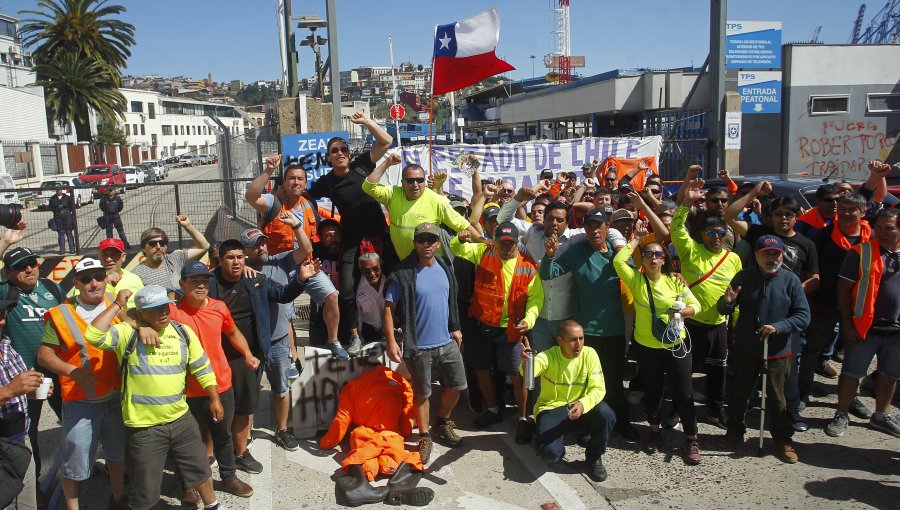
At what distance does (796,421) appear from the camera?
17.1 feet

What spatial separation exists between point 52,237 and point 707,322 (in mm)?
9912

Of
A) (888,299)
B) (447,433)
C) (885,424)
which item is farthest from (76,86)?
(885,424)

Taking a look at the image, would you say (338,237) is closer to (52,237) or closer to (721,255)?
(721,255)

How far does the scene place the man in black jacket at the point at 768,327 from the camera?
489cm

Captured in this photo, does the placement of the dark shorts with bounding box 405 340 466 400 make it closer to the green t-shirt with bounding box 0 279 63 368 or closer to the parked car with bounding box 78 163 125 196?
the green t-shirt with bounding box 0 279 63 368

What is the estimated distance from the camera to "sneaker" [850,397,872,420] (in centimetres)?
562

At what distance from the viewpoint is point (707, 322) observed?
5.34 meters

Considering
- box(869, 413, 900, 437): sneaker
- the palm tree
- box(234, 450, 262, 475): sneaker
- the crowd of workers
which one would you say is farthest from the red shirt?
the palm tree

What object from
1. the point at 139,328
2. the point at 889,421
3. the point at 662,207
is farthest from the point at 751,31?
the point at 139,328

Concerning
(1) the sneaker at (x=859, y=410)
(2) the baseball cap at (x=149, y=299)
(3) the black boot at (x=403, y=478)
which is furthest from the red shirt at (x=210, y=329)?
(1) the sneaker at (x=859, y=410)

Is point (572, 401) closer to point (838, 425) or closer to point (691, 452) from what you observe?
point (691, 452)

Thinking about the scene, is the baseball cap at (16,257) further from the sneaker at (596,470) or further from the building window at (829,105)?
the building window at (829,105)

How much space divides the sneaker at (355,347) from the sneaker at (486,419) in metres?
1.15

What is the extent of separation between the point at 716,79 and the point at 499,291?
10.2 metres
